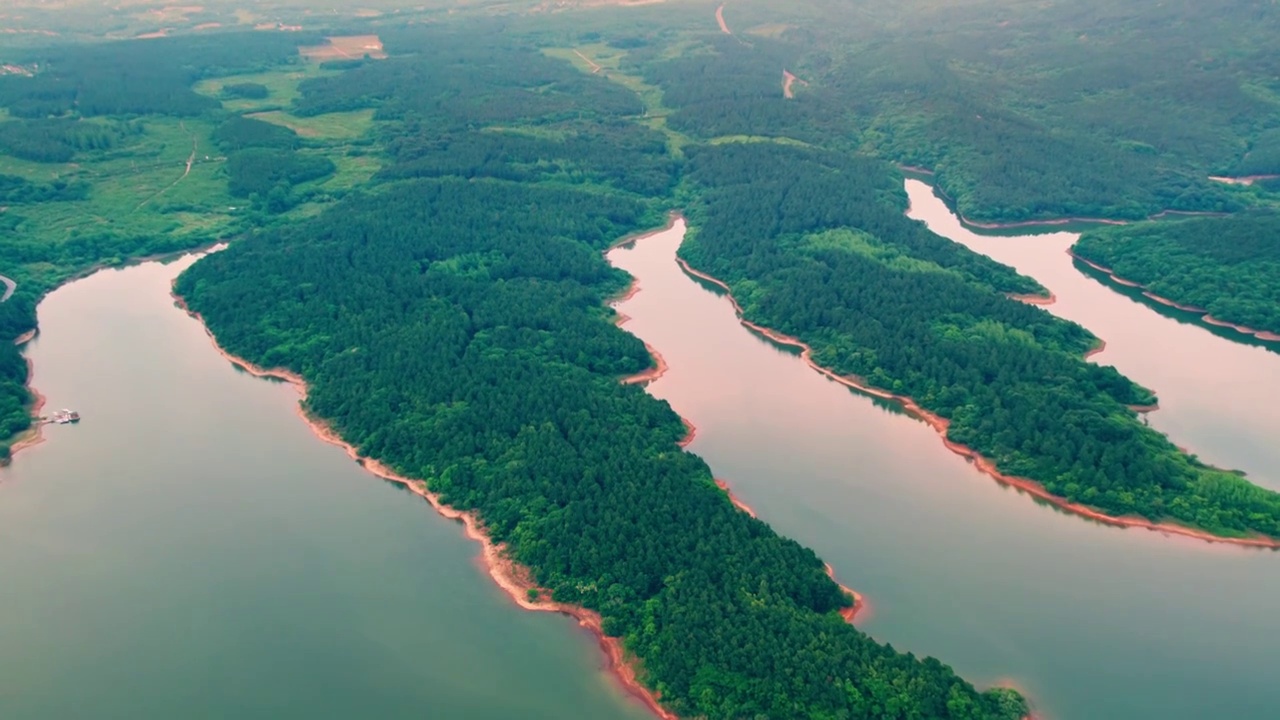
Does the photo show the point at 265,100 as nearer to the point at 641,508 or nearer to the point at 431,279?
the point at 431,279

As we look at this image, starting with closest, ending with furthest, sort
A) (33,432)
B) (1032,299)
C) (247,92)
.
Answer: (33,432)
(1032,299)
(247,92)

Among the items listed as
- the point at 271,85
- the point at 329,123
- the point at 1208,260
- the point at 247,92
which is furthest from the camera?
the point at 271,85

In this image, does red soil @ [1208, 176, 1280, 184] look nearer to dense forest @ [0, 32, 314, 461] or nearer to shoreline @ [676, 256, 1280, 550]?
shoreline @ [676, 256, 1280, 550]

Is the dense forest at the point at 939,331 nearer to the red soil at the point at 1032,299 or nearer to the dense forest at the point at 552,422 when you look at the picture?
the red soil at the point at 1032,299

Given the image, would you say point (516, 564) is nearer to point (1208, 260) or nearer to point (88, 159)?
point (1208, 260)

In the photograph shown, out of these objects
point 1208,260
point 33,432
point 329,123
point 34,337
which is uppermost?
point 1208,260

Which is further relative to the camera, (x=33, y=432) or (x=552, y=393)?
(x=33, y=432)

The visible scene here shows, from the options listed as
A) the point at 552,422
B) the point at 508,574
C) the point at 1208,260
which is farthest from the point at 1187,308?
the point at 508,574

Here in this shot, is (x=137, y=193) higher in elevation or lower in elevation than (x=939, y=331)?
lower
